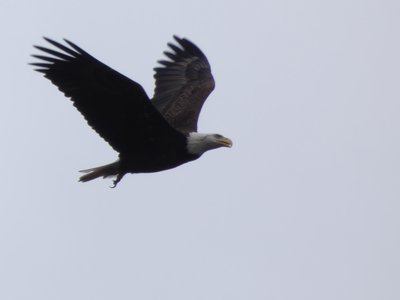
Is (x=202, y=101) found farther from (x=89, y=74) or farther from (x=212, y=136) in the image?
(x=89, y=74)

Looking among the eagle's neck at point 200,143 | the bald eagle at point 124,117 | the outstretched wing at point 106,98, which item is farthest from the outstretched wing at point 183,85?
the outstretched wing at point 106,98

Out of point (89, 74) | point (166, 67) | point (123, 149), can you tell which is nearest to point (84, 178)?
point (123, 149)

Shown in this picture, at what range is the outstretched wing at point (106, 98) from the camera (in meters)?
14.1

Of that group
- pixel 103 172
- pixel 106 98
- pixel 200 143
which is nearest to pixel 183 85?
pixel 200 143

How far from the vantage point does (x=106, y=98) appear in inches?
567

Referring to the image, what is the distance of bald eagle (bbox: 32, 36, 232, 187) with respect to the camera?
556 inches

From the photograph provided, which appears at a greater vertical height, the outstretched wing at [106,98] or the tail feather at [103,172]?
the outstretched wing at [106,98]

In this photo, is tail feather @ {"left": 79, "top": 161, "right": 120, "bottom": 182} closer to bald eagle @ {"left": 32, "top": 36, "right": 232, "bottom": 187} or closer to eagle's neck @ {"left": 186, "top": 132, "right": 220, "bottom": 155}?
bald eagle @ {"left": 32, "top": 36, "right": 232, "bottom": 187}

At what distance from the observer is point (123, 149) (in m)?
15.0

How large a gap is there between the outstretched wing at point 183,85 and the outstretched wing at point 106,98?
1.20m

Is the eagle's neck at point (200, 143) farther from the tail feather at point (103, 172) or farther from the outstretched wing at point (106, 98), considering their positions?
the tail feather at point (103, 172)

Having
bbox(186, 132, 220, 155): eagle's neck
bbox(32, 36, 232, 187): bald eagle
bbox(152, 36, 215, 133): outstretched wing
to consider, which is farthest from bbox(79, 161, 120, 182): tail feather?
bbox(152, 36, 215, 133): outstretched wing

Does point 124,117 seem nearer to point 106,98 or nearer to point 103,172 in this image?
point 106,98

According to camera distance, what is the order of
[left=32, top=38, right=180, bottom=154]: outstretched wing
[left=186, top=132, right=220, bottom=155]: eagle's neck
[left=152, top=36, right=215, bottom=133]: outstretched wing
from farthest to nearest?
[left=152, top=36, right=215, bottom=133]: outstretched wing → [left=186, top=132, right=220, bottom=155]: eagle's neck → [left=32, top=38, right=180, bottom=154]: outstretched wing
